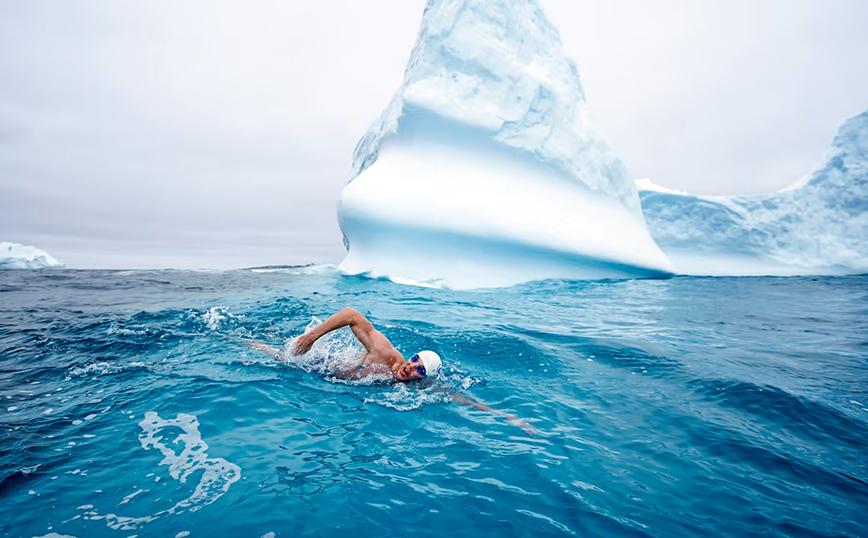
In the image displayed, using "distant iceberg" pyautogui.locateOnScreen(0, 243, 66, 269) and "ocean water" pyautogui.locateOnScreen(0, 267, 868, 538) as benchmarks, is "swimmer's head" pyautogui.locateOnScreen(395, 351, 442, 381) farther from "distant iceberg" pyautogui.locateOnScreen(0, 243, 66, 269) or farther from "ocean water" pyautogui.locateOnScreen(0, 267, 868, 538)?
"distant iceberg" pyautogui.locateOnScreen(0, 243, 66, 269)

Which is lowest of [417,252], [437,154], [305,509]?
[305,509]

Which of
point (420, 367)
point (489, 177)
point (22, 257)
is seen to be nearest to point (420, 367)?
point (420, 367)

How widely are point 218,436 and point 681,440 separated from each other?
8.96 feet

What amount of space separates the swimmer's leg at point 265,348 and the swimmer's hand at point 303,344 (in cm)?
34

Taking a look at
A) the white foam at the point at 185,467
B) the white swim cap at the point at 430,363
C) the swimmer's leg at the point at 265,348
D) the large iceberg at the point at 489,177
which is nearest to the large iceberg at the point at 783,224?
the large iceberg at the point at 489,177

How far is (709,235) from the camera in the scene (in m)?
15.4

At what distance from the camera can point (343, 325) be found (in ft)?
11.0

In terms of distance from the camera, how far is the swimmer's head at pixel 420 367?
3113 mm

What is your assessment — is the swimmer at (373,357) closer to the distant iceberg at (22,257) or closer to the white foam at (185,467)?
the white foam at (185,467)

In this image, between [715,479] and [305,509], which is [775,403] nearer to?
[715,479]

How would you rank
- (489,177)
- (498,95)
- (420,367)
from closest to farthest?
(420,367) < (489,177) < (498,95)

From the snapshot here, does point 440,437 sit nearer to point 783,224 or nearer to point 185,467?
point 185,467

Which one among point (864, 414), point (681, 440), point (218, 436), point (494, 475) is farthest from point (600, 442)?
point (218, 436)

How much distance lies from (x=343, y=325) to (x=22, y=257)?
28.5 metres
